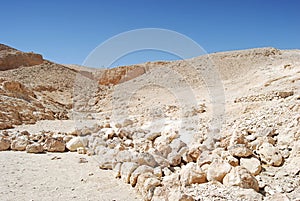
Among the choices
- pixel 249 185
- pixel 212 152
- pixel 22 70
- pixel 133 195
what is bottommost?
pixel 133 195

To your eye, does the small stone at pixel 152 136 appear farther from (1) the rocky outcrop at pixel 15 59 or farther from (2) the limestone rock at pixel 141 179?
(1) the rocky outcrop at pixel 15 59

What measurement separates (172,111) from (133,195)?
622 cm

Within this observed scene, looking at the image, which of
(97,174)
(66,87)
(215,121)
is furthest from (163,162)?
(66,87)

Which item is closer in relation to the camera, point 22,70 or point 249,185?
point 249,185

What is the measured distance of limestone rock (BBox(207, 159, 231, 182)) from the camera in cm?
351

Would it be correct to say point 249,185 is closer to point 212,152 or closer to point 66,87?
point 212,152

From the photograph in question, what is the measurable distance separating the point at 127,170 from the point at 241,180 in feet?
5.63

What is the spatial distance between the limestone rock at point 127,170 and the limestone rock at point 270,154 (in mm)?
1887

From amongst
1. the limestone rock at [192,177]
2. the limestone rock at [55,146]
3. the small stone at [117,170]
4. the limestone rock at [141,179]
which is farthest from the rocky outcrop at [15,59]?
the limestone rock at [192,177]

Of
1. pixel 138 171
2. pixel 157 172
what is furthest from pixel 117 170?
pixel 157 172

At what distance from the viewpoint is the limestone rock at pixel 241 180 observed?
327cm

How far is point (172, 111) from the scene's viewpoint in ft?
32.3

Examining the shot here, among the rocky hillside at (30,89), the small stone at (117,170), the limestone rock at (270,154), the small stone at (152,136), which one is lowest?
the small stone at (117,170)

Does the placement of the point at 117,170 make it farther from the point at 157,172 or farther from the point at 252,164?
the point at 252,164
